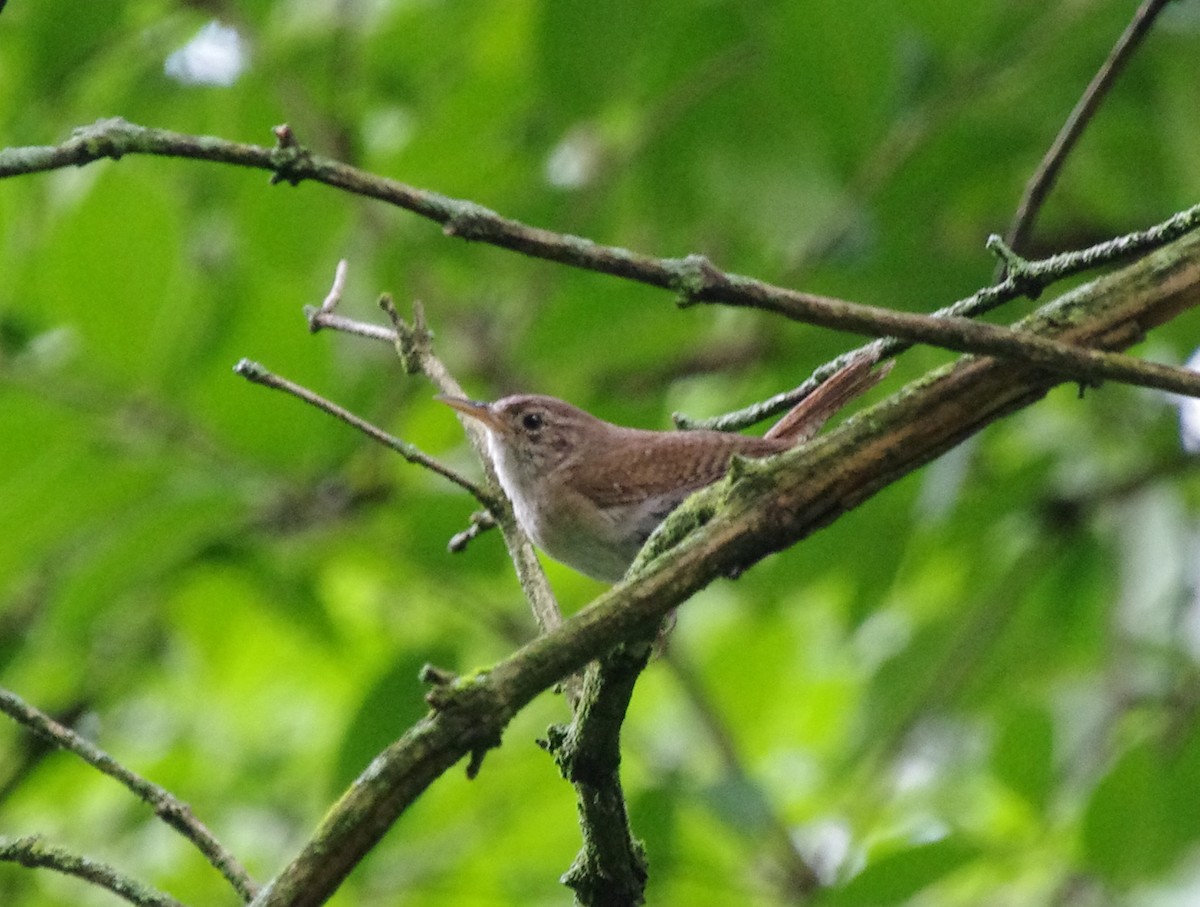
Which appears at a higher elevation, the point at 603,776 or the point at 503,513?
the point at 503,513

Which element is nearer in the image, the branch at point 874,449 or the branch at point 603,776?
the branch at point 874,449

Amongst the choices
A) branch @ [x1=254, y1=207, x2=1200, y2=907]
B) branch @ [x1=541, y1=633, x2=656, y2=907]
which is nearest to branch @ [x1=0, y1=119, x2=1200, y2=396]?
branch @ [x1=254, y1=207, x2=1200, y2=907]

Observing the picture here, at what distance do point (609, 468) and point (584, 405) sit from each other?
34 cm

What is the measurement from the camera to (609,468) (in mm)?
3428

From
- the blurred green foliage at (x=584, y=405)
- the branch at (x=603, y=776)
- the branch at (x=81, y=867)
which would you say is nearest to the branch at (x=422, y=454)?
the branch at (x=603, y=776)

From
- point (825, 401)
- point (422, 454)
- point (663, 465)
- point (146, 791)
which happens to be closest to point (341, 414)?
point (422, 454)

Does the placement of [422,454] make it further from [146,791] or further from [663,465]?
[663,465]

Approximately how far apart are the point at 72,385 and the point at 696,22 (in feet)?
5.39

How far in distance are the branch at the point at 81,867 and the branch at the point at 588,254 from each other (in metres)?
0.72

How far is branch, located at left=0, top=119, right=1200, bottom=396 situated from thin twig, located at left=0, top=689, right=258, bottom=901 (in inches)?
24.3

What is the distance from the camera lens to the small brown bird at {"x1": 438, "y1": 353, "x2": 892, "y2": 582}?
3.09m

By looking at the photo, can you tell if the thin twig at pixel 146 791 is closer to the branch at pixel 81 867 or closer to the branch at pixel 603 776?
the branch at pixel 81 867

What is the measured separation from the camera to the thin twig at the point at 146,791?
1656 mm

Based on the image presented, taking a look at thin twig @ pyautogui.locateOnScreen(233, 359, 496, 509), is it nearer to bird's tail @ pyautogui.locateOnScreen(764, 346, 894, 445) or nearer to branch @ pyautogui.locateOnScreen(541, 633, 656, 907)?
branch @ pyautogui.locateOnScreen(541, 633, 656, 907)
